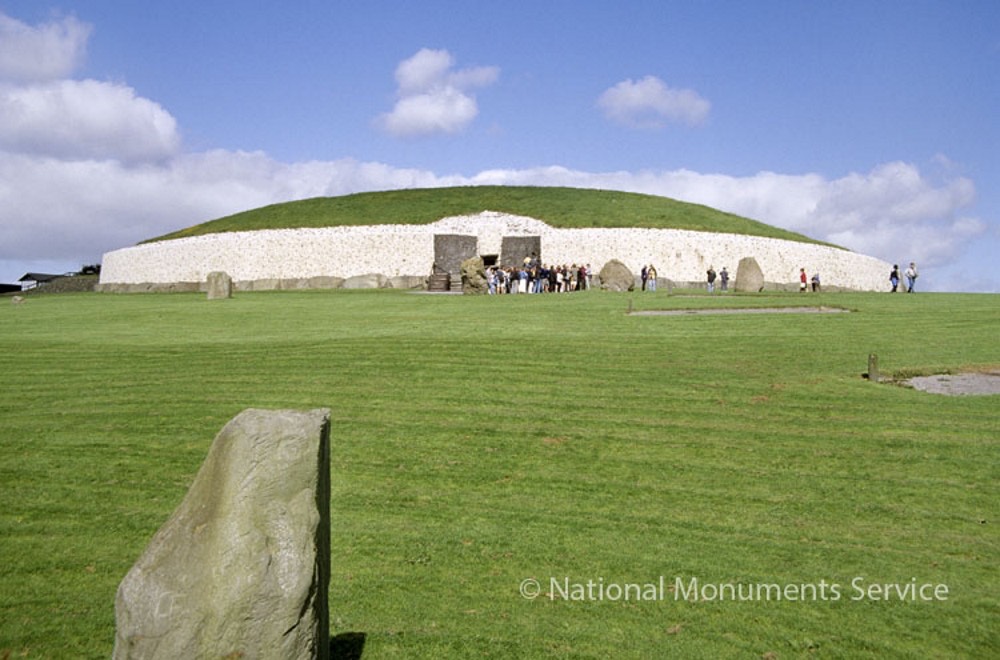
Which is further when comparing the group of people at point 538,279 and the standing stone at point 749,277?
the group of people at point 538,279

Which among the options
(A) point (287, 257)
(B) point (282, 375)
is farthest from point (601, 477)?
(A) point (287, 257)

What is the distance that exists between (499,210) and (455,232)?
19.3ft

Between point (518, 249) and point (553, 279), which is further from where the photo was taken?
point (518, 249)

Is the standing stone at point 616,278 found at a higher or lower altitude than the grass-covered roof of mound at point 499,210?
lower

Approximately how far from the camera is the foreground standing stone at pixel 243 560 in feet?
18.8

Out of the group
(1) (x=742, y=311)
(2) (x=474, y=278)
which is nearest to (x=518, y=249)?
(2) (x=474, y=278)

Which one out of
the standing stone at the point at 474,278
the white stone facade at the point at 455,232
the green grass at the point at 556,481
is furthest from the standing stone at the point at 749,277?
the green grass at the point at 556,481

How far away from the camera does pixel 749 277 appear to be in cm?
4647

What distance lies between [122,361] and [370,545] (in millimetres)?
11685

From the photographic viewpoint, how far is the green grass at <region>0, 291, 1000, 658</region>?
27.5 feet

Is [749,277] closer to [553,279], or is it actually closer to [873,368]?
[553,279]

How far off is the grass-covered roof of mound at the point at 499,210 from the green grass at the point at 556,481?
39883 mm

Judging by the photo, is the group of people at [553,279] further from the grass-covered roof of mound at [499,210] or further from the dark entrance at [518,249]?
the grass-covered roof of mound at [499,210]

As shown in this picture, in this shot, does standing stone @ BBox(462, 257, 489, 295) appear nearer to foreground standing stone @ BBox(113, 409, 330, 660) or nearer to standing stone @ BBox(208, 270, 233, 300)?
standing stone @ BBox(208, 270, 233, 300)
